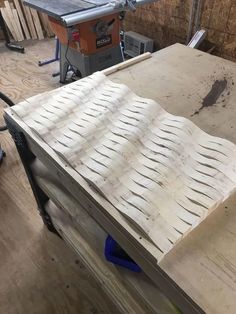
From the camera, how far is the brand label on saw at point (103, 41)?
1901mm

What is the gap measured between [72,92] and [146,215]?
506 millimetres

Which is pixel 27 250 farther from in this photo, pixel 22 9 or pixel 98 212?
pixel 22 9

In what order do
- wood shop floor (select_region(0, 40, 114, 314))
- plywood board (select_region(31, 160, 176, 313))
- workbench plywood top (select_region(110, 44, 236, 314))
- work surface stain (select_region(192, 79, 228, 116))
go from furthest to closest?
wood shop floor (select_region(0, 40, 114, 314)) < work surface stain (select_region(192, 79, 228, 116)) < plywood board (select_region(31, 160, 176, 313)) < workbench plywood top (select_region(110, 44, 236, 314))

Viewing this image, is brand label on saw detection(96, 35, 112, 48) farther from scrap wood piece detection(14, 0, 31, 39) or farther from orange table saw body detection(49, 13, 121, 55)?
scrap wood piece detection(14, 0, 31, 39)

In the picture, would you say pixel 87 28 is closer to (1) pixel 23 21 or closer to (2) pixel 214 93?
(2) pixel 214 93

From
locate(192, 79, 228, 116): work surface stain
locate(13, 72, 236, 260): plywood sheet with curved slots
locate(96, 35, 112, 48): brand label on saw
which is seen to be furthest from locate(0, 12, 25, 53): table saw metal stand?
locate(192, 79, 228, 116): work surface stain

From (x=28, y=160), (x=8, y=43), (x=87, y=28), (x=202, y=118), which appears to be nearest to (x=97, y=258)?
(x=28, y=160)

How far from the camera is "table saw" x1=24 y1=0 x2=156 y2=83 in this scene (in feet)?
5.18

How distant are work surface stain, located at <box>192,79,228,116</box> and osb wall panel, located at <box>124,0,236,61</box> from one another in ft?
4.26

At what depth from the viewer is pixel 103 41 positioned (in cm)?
193

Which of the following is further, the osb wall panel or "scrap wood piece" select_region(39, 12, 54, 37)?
"scrap wood piece" select_region(39, 12, 54, 37)

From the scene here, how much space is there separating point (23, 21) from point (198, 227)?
11.0 feet

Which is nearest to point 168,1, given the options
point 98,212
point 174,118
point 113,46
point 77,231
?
point 113,46

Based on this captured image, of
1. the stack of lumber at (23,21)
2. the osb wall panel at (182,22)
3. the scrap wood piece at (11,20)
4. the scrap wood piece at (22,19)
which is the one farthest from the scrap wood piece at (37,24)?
the osb wall panel at (182,22)
